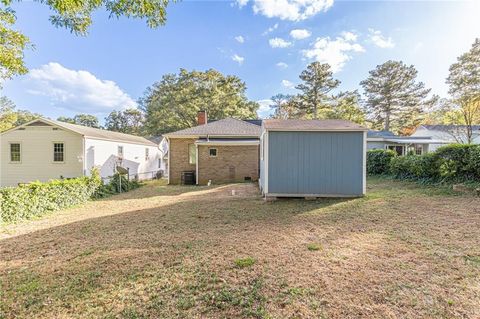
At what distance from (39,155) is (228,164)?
36.5ft

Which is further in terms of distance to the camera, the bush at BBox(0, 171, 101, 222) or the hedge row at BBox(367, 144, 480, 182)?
the hedge row at BBox(367, 144, 480, 182)

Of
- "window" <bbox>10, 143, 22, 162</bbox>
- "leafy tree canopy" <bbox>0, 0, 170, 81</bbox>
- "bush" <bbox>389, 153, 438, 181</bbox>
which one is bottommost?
"bush" <bbox>389, 153, 438, 181</bbox>

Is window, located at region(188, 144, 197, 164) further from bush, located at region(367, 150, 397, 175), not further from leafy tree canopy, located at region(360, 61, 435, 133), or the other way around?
leafy tree canopy, located at region(360, 61, 435, 133)

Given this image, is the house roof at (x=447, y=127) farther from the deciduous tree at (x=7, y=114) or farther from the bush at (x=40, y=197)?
the deciduous tree at (x=7, y=114)

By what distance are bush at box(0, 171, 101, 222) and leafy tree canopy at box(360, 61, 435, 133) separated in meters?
38.6

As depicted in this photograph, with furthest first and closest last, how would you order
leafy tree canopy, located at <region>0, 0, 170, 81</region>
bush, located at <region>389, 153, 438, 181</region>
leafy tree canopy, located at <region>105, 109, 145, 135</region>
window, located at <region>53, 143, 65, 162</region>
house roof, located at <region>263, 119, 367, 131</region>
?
leafy tree canopy, located at <region>105, 109, 145, 135</region> < window, located at <region>53, 143, 65, 162</region> < bush, located at <region>389, 153, 438, 181</region> < house roof, located at <region>263, 119, 367, 131</region> < leafy tree canopy, located at <region>0, 0, 170, 81</region>

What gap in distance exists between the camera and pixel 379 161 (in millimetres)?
14242

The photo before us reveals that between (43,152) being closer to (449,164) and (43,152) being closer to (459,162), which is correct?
(449,164)

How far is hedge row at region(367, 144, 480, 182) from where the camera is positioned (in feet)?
26.7

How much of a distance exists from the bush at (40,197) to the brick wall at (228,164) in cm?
602

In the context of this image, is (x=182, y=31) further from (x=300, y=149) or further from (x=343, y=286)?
(x=343, y=286)

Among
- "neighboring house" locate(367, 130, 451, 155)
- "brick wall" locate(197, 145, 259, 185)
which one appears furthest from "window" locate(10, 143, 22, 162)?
"neighboring house" locate(367, 130, 451, 155)

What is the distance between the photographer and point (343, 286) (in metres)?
2.82

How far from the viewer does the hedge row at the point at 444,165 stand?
8125 millimetres
